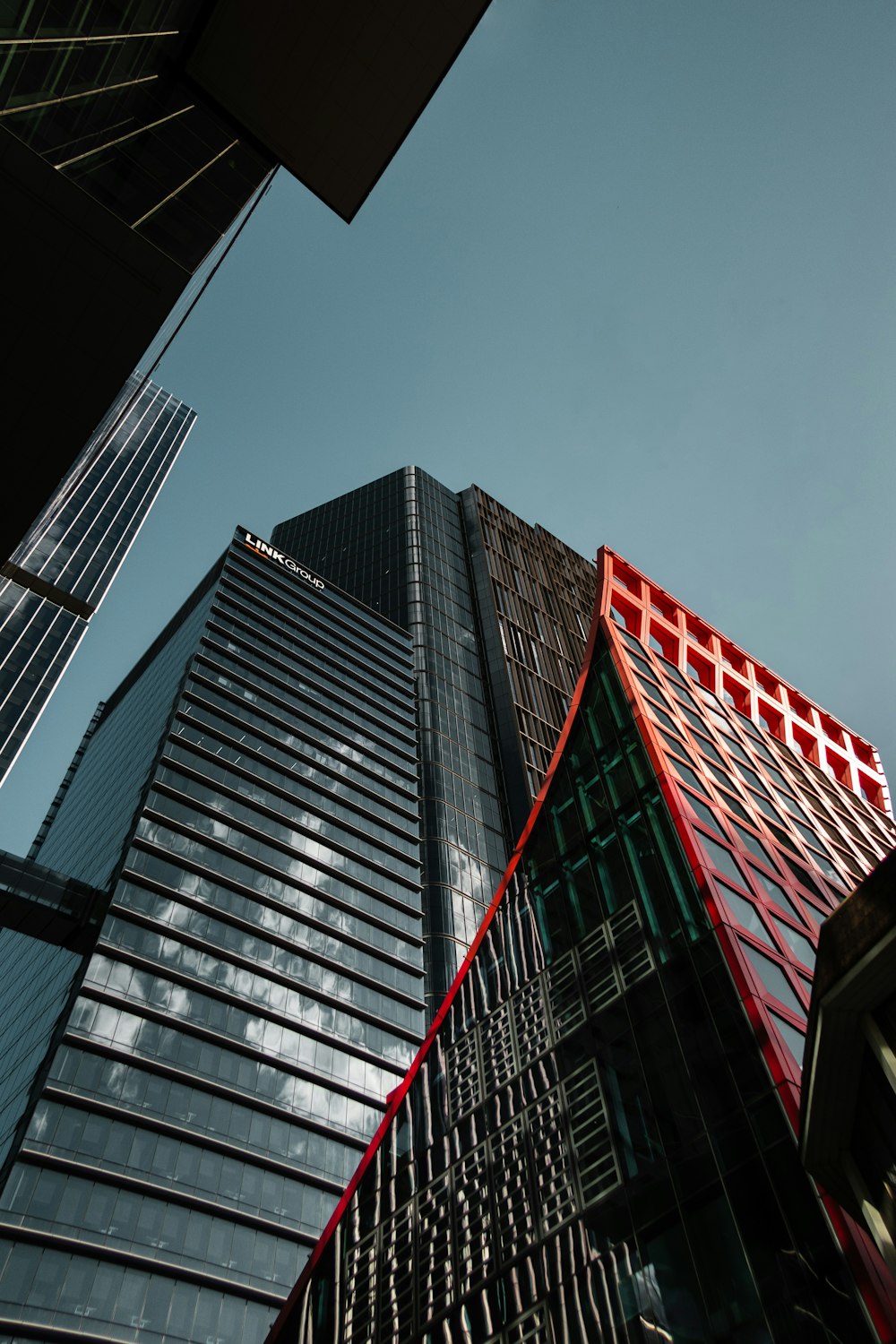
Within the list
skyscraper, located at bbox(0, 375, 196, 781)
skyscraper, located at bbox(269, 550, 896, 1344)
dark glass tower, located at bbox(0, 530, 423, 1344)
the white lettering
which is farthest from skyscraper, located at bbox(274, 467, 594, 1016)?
skyscraper, located at bbox(269, 550, 896, 1344)

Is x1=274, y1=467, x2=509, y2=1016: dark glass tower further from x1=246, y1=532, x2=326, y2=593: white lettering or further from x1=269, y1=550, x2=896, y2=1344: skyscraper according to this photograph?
A: x1=269, y1=550, x2=896, y2=1344: skyscraper

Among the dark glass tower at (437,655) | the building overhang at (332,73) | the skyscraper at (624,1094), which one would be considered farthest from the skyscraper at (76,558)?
the skyscraper at (624,1094)

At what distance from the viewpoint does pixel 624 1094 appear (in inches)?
815

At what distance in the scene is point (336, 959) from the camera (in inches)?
2680

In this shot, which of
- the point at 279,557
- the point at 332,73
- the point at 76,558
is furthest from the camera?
the point at 76,558

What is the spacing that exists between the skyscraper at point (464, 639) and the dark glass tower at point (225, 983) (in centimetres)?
385

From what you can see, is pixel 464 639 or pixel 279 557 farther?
pixel 464 639

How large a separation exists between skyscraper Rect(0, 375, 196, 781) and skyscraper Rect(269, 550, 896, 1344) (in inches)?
3082

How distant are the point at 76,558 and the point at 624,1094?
14976cm

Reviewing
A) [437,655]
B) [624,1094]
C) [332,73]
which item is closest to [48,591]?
[332,73]

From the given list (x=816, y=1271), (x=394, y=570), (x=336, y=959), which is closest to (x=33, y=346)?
(x=816, y=1271)

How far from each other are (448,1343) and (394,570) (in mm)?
100864

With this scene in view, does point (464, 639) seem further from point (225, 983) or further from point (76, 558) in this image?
point (76, 558)

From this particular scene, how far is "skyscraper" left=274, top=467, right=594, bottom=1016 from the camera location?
8512cm
